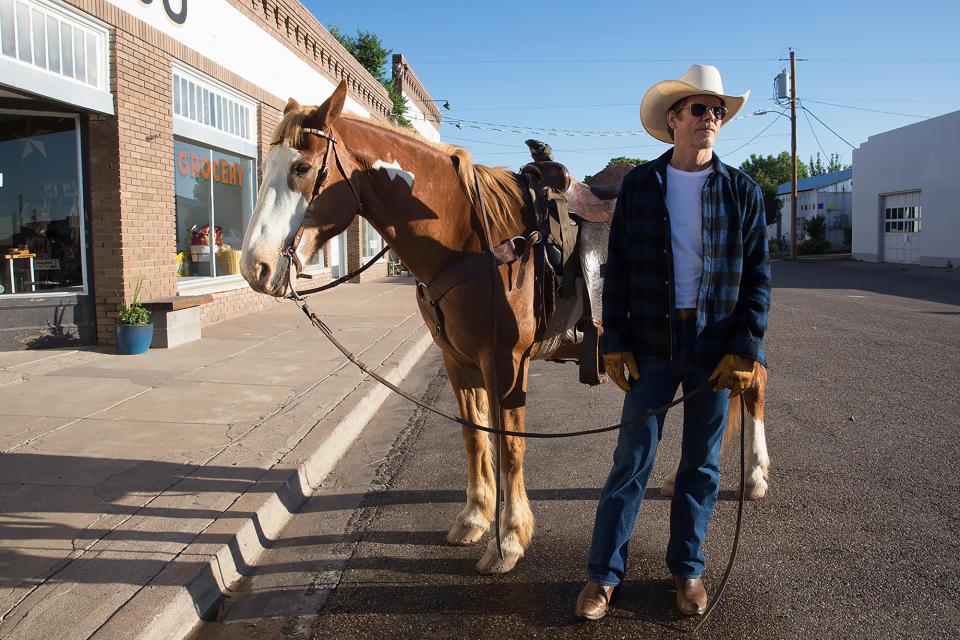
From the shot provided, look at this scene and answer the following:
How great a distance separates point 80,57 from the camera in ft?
24.5

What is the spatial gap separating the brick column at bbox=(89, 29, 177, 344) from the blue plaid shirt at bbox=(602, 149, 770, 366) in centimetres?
708

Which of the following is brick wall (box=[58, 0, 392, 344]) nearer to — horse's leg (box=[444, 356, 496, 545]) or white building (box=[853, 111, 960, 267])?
horse's leg (box=[444, 356, 496, 545])

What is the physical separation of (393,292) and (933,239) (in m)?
21.6

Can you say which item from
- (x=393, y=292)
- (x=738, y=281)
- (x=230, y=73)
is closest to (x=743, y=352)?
(x=738, y=281)

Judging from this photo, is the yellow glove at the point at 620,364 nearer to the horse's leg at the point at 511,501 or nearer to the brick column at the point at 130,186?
the horse's leg at the point at 511,501

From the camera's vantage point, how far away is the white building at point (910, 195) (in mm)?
24453

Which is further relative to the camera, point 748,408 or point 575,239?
point 748,408

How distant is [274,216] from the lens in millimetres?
2686

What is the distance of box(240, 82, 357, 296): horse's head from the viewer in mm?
2654

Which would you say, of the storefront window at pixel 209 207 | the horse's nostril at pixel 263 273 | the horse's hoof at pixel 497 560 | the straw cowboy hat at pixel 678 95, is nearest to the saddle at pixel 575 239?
the straw cowboy hat at pixel 678 95

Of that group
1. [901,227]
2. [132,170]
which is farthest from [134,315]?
[901,227]

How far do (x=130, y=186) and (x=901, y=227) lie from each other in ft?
98.6

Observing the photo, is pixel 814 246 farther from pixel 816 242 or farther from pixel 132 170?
pixel 132 170

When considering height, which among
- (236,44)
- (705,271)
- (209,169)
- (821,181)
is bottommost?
(705,271)
